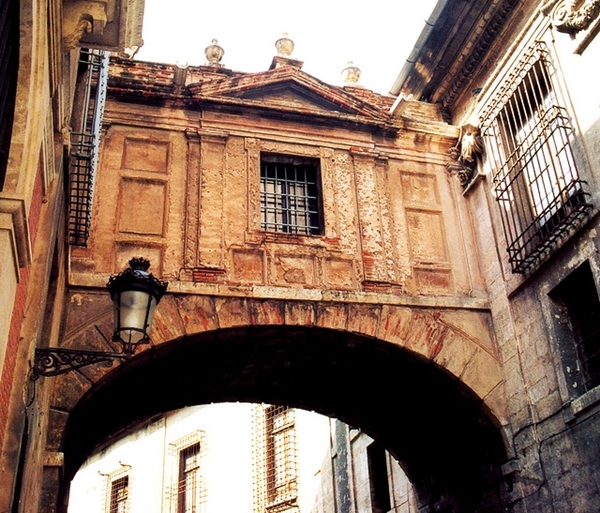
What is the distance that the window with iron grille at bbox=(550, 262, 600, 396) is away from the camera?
7.19m

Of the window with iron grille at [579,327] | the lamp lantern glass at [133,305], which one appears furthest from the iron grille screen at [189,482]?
the lamp lantern glass at [133,305]

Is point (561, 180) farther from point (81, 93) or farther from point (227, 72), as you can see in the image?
point (81, 93)

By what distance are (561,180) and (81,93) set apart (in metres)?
4.74

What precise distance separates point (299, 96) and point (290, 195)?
4.39 ft

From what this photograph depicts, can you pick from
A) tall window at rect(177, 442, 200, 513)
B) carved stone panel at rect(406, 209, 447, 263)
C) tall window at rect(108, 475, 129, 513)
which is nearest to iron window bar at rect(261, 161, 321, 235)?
carved stone panel at rect(406, 209, 447, 263)

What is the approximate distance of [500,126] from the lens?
28.6 feet

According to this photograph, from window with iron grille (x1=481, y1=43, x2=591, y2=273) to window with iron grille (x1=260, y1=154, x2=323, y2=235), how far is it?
2.08 meters

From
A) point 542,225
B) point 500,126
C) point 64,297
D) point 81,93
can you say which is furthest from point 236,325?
point 500,126

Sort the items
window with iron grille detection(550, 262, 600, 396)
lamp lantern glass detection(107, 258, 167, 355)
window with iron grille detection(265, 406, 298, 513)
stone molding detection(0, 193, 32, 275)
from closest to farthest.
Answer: stone molding detection(0, 193, 32, 275) < lamp lantern glass detection(107, 258, 167, 355) < window with iron grille detection(550, 262, 600, 396) < window with iron grille detection(265, 406, 298, 513)

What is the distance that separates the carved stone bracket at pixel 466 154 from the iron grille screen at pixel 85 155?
436cm

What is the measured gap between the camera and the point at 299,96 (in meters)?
9.41

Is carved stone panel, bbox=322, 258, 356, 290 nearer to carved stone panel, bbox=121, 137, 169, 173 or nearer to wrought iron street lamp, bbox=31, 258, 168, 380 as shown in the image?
carved stone panel, bbox=121, 137, 169, 173

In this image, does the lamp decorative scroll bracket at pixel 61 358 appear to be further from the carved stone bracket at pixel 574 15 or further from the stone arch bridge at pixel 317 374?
the carved stone bracket at pixel 574 15

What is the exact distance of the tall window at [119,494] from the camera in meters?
19.1
